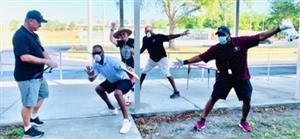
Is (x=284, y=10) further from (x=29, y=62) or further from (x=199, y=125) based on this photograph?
(x=29, y=62)

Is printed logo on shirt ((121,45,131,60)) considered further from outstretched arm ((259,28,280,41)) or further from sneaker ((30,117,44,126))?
outstretched arm ((259,28,280,41))

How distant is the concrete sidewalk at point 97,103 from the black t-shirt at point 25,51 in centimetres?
90

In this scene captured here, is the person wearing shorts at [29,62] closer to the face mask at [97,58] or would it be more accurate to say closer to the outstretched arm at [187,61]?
the face mask at [97,58]

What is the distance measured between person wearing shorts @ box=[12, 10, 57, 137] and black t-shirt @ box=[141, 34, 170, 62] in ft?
8.39

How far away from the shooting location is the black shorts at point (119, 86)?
16.1ft

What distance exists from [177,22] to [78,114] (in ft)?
70.3

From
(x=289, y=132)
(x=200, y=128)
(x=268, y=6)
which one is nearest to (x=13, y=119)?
(x=200, y=128)

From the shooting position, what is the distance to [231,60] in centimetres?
465

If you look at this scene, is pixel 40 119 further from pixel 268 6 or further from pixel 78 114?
pixel 268 6

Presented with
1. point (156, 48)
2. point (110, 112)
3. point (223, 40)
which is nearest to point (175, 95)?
point (156, 48)

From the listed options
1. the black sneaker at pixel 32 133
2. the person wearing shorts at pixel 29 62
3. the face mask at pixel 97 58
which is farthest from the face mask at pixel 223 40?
the black sneaker at pixel 32 133

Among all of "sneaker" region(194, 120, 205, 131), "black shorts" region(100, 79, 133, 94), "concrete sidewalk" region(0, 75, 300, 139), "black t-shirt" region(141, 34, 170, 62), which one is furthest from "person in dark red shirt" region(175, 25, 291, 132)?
"black t-shirt" region(141, 34, 170, 62)

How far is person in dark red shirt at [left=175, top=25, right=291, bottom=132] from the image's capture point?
4.58m

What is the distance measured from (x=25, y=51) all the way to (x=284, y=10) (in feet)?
56.2
